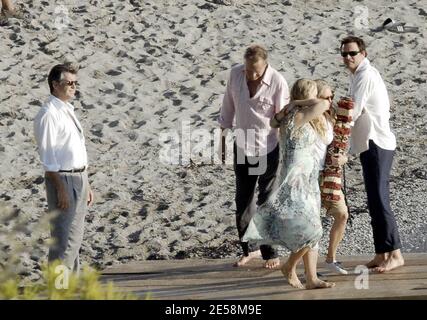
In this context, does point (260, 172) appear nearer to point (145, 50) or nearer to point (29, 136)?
point (29, 136)

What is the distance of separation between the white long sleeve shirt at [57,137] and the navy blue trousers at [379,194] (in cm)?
175

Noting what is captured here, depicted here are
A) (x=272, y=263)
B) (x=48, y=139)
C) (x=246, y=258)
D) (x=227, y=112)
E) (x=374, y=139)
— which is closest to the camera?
(x=48, y=139)

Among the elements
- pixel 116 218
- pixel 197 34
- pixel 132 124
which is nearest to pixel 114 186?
pixel 116 218

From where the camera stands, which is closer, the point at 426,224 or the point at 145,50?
the point at 426,224

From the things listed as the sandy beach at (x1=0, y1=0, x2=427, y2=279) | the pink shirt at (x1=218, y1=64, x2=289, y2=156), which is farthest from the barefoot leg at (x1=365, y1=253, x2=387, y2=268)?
the sandy beach at (x1=0, y1=0, x2=427, y2=279)

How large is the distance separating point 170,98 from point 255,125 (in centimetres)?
572

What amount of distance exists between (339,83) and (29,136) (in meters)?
3.52

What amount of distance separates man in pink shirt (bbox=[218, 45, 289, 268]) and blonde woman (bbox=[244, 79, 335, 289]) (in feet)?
2.18

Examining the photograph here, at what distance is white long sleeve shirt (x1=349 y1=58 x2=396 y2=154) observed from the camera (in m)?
7.31

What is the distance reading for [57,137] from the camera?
7062 millimetres

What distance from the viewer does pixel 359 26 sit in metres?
15.4

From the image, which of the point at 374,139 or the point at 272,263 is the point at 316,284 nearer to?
the point at 272,263

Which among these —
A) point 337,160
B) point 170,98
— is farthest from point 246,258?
point 170,98

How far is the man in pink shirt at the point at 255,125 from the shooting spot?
25.6 feet
